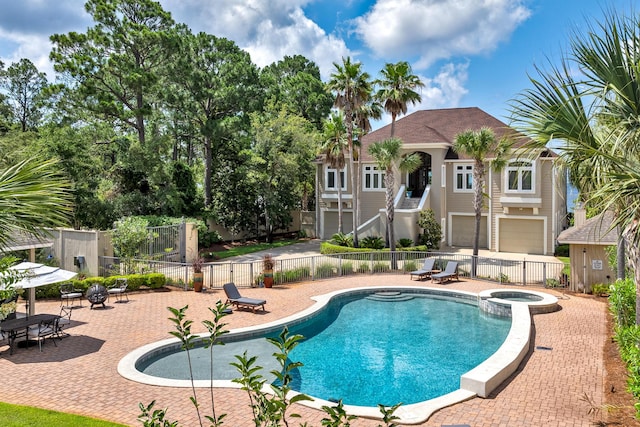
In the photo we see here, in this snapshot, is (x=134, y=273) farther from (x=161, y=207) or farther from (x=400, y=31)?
(x=400, y=31)

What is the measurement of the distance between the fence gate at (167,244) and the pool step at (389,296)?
36.0 feet

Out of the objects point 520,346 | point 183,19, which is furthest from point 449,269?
point 183,19

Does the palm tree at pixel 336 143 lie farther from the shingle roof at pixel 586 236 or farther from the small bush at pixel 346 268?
the shingle roof at pixel 586 236

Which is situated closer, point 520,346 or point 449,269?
point 520,346

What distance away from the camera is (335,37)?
27891mm

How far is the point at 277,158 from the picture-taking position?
3459 cm

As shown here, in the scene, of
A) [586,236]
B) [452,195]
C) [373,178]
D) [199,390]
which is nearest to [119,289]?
[199,390]

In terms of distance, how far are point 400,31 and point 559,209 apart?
1990 cm

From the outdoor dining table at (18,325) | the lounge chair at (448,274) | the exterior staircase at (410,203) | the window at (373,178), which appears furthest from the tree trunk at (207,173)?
the outdoor dining table at (18,325)

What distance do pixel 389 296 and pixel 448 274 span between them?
→ 3585 millimetres

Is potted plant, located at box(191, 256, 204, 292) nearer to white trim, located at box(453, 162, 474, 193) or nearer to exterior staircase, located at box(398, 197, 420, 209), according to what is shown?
exterior staircase, located at box(398, 197, 420, 209)

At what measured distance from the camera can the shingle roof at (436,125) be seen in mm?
33031

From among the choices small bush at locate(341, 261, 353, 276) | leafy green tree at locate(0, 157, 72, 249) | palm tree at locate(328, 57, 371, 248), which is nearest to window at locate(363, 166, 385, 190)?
palm tree at locate(328, 57, 371, 248)

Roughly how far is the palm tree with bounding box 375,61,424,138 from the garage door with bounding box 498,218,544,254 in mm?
10105
